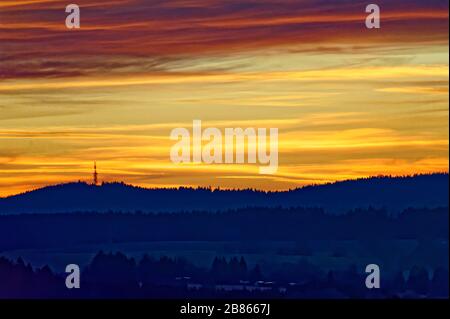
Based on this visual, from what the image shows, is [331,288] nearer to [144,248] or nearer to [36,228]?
[144,248]

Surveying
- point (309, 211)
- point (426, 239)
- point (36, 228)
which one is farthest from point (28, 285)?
point (426, 239)

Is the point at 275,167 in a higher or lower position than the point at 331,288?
higher

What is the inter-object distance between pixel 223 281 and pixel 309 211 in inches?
66.7

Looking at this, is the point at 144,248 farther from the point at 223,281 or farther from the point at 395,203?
A: the point at 395,203

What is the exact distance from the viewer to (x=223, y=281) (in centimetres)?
2238

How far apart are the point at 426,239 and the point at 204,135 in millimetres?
3690

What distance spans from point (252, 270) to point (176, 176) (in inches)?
69.0

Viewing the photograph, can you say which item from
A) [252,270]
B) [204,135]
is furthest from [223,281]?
[204,135]

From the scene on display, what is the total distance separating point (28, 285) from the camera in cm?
2297

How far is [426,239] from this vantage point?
75.8 ft

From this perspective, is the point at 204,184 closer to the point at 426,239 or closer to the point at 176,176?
the point at 176,176

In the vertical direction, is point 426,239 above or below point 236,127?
below

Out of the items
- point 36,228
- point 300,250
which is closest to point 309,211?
point 300,250

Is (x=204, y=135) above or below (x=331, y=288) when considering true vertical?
above
